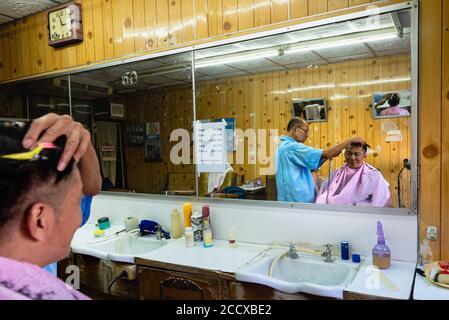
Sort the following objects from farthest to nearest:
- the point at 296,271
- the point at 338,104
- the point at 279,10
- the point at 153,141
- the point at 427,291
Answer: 1. the point at 153,141
2. the point at 338,104
3. the point at 279,10
4. the point at 296,271
5. the point at 427,291

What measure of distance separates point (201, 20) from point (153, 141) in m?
1.28

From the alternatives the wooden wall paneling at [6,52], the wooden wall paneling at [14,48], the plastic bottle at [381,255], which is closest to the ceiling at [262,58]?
the wooden wall paneling at [14,48]

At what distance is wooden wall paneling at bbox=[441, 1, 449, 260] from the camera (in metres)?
1.49

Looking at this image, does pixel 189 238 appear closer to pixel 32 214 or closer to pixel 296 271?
pixel 296 271

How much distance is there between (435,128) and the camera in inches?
60.0

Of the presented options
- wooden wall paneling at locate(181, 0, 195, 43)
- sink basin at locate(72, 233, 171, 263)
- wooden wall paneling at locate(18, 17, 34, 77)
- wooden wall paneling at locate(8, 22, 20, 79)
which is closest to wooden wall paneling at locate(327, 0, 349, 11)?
wooden wall paneling at locate(181, 0, 195, 43)

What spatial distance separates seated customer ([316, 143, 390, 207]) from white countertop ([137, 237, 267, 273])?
1.73ft

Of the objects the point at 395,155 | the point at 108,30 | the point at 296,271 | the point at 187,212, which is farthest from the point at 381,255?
the point at 108,30

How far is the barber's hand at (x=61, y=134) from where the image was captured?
1.79 ft

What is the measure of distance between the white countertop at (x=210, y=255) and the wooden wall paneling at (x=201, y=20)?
136 centimetres

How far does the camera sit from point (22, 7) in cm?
271

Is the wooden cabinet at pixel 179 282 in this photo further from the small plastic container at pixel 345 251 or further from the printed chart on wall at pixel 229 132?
the printed chart on wall at pixel 229 132

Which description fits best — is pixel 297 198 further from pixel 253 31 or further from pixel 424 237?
pixel 253 31
